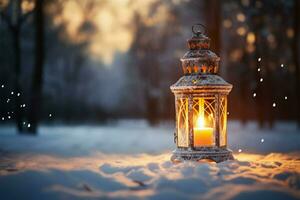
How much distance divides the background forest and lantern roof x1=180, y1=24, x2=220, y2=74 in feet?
53.4

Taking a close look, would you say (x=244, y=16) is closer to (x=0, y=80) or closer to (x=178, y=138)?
(x=0, y=80)

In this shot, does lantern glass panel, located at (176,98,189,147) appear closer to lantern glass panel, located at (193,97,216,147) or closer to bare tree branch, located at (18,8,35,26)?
lantern glass panel, located at (193,97,216,147)

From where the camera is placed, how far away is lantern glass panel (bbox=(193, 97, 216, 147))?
38.5 ft

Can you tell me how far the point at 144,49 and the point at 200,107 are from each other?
31507 mm

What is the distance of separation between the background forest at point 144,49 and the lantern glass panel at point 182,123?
1611 cm

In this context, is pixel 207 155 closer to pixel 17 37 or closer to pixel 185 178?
pixel 185 178

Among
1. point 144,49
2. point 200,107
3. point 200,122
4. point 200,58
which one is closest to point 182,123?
point 200,122

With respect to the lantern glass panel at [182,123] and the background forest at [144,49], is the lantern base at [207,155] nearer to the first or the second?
the lantern glass panel at [182,123]

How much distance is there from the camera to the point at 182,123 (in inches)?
472

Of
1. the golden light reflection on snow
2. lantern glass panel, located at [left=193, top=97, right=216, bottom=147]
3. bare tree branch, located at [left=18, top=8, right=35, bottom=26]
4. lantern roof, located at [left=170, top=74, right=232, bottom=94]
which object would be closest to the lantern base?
lantern glass panel, located at [left=193, top=97, right=216, bottom=147]

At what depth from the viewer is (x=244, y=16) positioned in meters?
37.7

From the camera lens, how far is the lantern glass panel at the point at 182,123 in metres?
11.8

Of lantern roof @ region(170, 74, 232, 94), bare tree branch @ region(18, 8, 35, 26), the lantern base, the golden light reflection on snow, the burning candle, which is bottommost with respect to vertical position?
the golden light reflection on snow

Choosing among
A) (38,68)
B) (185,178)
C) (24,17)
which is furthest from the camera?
(24,17)
